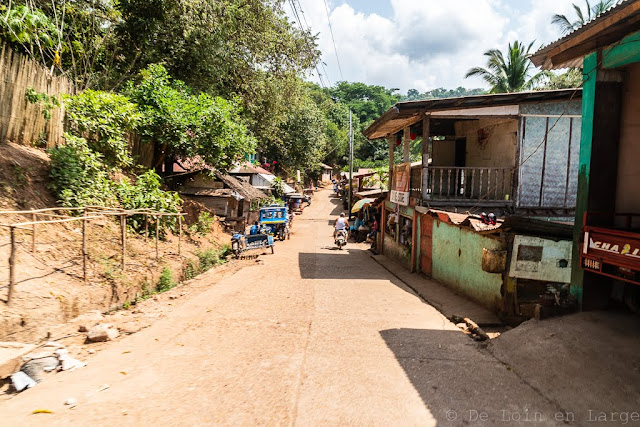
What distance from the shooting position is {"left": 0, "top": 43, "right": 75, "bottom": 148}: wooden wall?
27.0 feet

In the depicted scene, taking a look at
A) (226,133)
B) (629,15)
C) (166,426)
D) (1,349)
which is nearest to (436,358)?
(166,426)

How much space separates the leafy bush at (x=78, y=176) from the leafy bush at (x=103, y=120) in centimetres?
55

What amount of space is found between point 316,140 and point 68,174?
33.9 m

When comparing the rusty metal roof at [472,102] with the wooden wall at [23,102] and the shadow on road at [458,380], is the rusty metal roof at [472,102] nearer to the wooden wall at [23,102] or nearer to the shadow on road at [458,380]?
the shadow on road at [458,380]

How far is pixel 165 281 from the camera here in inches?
376

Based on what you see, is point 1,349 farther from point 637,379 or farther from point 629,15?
point 629,15

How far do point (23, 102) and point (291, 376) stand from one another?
8959 mm

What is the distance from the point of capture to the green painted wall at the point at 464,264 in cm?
736

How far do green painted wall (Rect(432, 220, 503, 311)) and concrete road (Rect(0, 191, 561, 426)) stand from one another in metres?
1.09

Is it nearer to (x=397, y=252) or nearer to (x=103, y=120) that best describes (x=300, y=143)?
(x=397, y=252)

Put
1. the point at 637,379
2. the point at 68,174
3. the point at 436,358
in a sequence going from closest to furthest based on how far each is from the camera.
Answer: the point at 637,379, the point at 436,358, the point at 68,174

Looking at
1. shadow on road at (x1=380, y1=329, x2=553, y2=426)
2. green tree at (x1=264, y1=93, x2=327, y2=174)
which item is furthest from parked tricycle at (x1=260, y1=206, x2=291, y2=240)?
green tree at (x1=264, y1=93, x2=327, y2=174)

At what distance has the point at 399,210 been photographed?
552 inches

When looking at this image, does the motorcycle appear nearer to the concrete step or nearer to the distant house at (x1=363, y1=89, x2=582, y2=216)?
the concrete step
